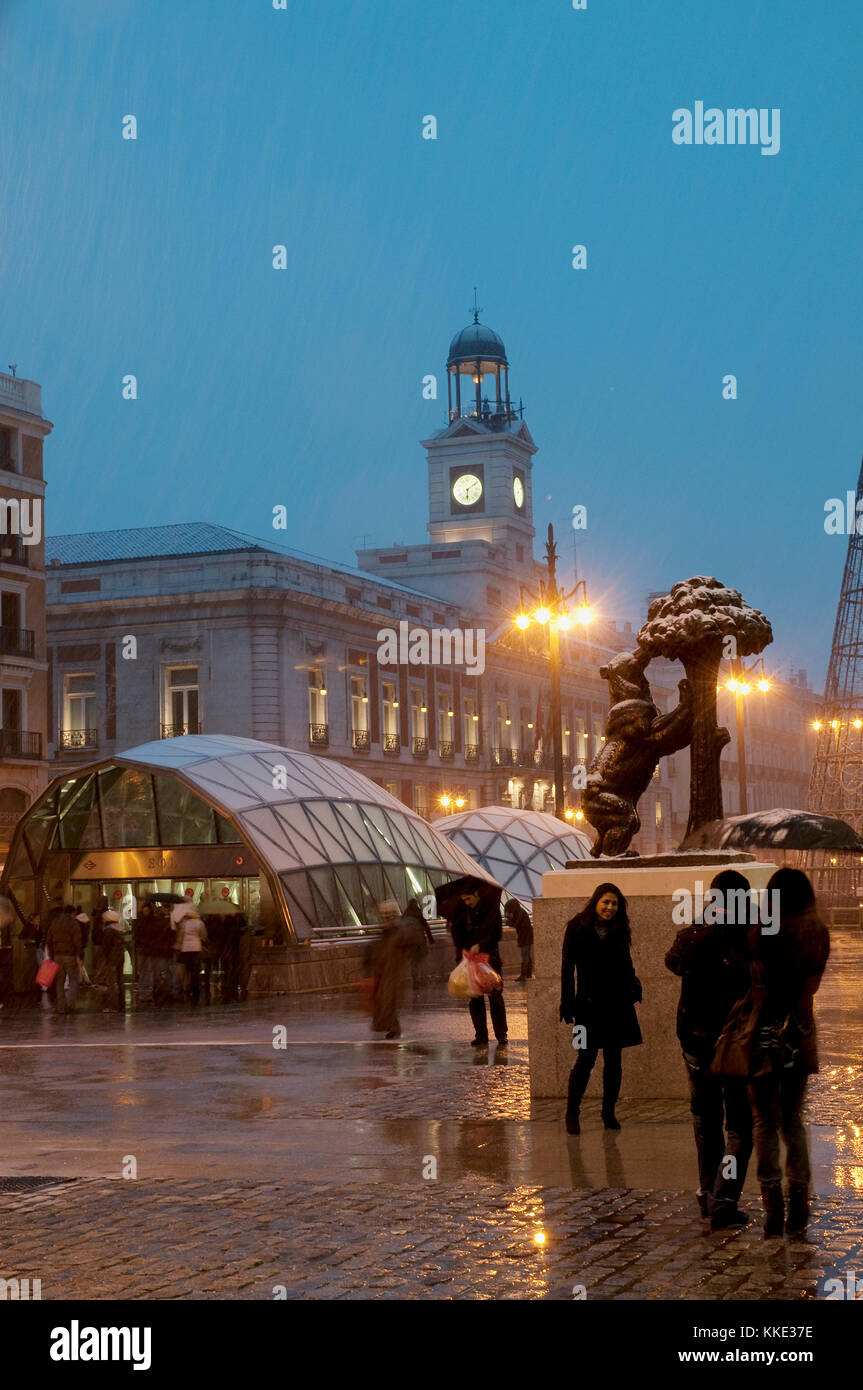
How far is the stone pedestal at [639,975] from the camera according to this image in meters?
12.9

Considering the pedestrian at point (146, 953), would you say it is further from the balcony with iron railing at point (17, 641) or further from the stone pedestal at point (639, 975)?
the balcony with iron railing at point (17, 641)

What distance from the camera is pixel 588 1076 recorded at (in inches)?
447

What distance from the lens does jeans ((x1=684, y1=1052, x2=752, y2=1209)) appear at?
824cm

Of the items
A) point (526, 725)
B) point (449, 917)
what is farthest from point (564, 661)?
point (449, 917)

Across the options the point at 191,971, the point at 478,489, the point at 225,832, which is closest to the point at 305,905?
the point at 225,832

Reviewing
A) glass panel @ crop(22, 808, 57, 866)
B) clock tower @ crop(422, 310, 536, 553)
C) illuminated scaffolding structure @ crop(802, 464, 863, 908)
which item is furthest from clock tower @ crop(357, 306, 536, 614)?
glass panel @ crop(22, 808, 57, 866)

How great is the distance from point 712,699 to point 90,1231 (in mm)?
8066

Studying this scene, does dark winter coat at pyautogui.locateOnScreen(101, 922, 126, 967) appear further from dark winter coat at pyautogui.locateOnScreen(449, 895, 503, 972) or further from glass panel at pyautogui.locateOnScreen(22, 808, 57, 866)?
dark winter coat at pyautogui.locateOnScreen(449, 895, 503, 972)

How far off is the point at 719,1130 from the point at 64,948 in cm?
1824

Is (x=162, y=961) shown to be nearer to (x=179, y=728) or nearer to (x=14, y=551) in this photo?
(x=14, y=551)

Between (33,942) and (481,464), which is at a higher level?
(481,464)

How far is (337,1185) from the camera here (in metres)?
9.61

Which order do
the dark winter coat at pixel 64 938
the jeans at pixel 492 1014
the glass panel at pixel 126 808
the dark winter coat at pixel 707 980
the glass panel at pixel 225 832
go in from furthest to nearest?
1. the glass panel at pixel 126 808
2. the glass panel at pixel 225 832
3. the dark winter coat at pixel 64 938
4. the jeans at pixel 492 1014
5. the dark winter coat at pixel 707 980

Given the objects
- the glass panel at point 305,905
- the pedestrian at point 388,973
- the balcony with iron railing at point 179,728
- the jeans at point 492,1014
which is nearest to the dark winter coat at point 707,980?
the jeans at point 492,1014
